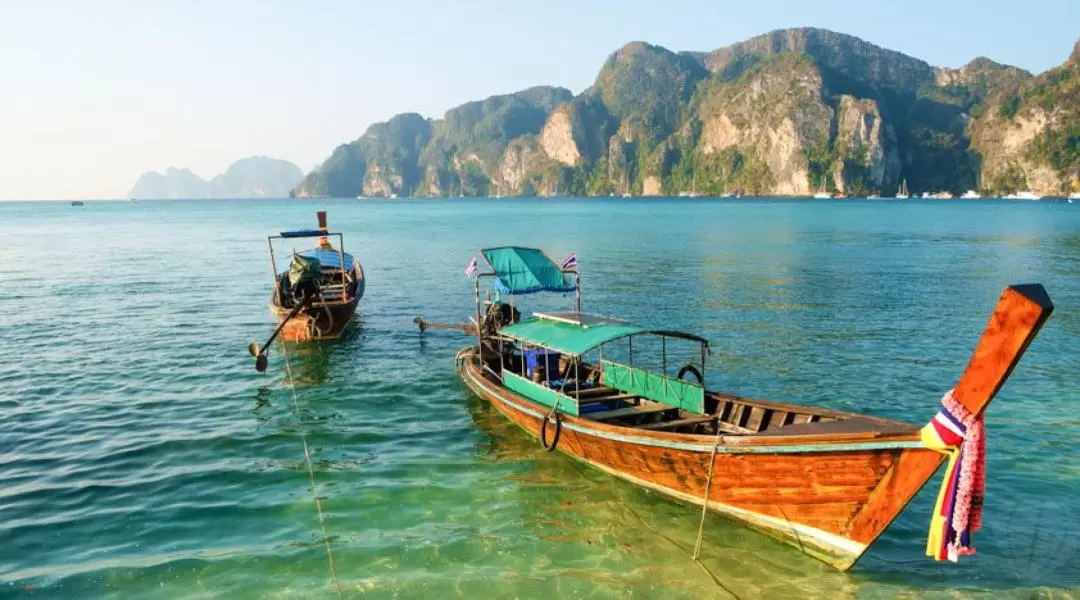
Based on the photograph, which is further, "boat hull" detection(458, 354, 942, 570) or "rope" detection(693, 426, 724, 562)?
"rope" detection(693, 426, 724, 562)

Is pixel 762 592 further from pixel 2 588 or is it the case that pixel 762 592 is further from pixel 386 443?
pixel 2 588

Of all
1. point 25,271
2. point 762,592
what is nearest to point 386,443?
point 762,592

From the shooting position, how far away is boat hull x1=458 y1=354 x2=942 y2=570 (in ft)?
31.7

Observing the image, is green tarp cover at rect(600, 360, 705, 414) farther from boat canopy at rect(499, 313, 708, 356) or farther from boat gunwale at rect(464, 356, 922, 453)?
boat gunwale at rect(464, 356, 922, 453)

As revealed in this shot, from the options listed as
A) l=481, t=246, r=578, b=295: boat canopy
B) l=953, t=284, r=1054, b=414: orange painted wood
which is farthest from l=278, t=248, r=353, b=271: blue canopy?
l=953, t=284, r=1054, b=414: orange painted wood

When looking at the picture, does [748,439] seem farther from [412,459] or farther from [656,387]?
[412,459]

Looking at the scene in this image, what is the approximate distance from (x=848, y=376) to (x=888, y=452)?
1395cm

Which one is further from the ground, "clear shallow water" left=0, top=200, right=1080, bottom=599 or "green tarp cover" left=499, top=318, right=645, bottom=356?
"green tarp cover" left=499, top=318, right=645, bottom=356

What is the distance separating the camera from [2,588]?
10930 millimetres

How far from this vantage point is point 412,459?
1602 cm

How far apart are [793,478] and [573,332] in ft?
22.4

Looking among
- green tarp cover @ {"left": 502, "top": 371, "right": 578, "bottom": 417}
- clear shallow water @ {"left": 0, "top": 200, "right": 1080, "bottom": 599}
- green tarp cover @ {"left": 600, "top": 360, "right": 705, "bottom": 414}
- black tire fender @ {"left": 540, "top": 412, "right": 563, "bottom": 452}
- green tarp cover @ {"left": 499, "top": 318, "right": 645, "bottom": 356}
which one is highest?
green tarp cover @ {"left": 499, "top": 318, "right": 645, "bottom": 356}

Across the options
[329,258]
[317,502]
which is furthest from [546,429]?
[329,258]

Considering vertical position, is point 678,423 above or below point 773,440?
below
